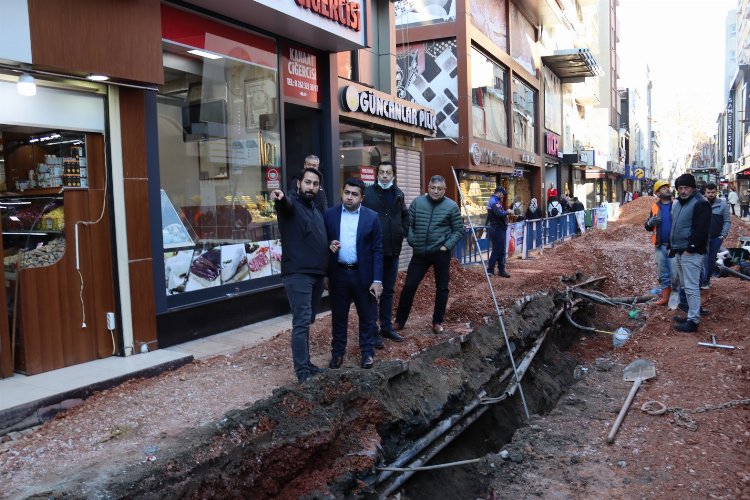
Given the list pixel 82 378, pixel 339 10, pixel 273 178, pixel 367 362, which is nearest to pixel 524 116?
pixel 339 10

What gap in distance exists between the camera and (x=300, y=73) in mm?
9461

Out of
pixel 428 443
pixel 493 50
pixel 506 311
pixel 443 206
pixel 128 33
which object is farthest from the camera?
pixel 493 50

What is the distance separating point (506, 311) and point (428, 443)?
3.77 metres

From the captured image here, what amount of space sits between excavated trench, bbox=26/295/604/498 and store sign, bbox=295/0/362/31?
16.5 ft

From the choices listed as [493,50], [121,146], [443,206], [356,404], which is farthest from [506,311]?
[493,50]

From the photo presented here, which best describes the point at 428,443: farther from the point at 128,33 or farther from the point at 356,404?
the point at 128,33

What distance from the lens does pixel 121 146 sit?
6.44 metres

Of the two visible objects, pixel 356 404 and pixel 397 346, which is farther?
pixel 397 346

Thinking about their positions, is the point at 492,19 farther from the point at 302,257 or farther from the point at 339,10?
the point at 302,257

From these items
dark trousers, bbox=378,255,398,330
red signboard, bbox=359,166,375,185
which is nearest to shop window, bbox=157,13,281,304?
dark trousers, bbox=378,255,398,330

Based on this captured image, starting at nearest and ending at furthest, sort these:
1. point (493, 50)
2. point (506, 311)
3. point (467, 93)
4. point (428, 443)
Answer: point (428, 443), point (506, 311), point (467, 93), point (493, 50)

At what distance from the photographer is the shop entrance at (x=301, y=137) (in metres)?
9.93

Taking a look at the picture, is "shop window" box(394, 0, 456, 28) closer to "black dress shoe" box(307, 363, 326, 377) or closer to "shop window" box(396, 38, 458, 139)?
"shop window" box(396, 38, 458, 139)

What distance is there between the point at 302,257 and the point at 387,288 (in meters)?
1.68
